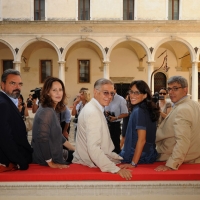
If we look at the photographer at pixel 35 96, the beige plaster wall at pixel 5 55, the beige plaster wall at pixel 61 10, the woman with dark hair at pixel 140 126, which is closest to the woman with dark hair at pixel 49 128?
the woman with dark hair at pixel 140 126

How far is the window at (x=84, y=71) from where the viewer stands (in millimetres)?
22141

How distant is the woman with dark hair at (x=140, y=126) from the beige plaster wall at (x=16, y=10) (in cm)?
1724

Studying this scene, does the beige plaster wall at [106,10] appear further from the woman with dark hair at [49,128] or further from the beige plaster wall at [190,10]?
the woman with dark hair at [49,128]

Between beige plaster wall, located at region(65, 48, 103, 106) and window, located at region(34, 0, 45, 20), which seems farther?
beige plaster wall, located at region(65, 48, 103, 106)

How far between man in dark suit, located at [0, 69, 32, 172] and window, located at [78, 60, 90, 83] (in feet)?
62.5

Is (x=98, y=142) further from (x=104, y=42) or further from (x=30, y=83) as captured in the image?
(x=30, y=83)

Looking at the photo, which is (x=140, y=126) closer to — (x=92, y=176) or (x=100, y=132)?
(x=100, y=132)

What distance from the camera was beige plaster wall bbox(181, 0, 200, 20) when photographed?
725 inches

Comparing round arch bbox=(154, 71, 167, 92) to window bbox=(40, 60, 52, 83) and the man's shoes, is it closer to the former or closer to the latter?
window bbox=(40, 60, 52, 83)

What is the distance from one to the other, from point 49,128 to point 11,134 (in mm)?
420

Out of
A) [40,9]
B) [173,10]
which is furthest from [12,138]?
[173,10]

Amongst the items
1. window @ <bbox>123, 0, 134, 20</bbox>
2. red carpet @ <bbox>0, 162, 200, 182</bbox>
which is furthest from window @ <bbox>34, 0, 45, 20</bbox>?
red carpet @ <bbox>0, 162, 200, 182</bbox>

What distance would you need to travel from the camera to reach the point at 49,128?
290 centimetres

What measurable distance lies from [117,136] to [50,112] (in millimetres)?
3668
